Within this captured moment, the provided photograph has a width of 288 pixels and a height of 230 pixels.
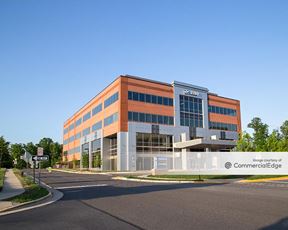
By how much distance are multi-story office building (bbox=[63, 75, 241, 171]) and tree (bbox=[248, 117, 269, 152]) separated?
6059 millimetres

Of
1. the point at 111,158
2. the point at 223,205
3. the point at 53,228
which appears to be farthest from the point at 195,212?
the point at 111,158

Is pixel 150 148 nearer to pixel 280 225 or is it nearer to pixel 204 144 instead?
pixel 204 144

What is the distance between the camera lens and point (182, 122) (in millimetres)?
66000

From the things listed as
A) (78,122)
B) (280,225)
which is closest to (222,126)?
(78,122)

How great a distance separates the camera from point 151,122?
201 feet

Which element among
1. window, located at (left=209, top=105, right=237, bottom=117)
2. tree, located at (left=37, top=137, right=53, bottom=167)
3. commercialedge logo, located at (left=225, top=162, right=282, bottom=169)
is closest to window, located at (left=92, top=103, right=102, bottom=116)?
window, located at (left=209, top=105, right=237, bottom=117)

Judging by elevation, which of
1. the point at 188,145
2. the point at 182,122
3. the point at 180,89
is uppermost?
the point at 180,89

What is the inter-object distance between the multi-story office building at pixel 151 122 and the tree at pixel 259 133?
239 inches

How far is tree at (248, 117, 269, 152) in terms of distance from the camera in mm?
39484

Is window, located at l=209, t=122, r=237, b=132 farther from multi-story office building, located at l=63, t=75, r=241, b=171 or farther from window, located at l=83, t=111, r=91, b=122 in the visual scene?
window, located at l=83, t=111, r=91, b=122

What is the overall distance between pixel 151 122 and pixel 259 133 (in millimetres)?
19765

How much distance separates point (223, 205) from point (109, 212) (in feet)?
14.1

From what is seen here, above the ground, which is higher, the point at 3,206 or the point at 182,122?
the point at 182,122

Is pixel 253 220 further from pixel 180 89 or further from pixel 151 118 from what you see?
pixel 180 89
